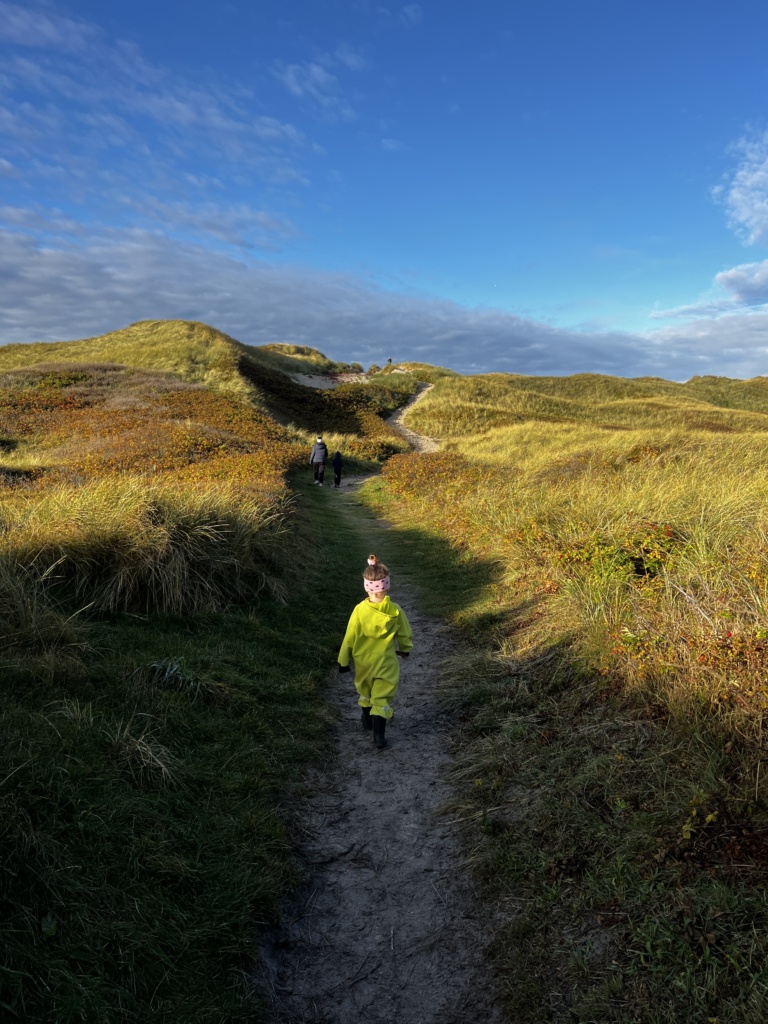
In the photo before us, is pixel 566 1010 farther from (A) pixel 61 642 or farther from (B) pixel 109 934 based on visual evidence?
(A) pixel 61 642

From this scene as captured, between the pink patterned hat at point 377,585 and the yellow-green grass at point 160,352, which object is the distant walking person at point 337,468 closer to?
the yellow-green grass at point 160,352

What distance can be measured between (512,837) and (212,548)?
17.9 ft

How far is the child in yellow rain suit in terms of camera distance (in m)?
5.49

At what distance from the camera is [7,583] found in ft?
17.5

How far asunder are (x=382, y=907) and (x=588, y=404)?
55881 mm

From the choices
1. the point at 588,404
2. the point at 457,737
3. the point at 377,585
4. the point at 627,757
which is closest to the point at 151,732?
the point at 377,585

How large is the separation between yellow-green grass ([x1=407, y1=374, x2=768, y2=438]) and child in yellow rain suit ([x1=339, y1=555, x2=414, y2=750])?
31.9 m

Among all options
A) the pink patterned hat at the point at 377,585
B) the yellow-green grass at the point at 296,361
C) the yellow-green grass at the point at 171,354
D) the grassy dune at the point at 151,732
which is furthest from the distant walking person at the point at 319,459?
the yellow-green grass at the point at 296,361

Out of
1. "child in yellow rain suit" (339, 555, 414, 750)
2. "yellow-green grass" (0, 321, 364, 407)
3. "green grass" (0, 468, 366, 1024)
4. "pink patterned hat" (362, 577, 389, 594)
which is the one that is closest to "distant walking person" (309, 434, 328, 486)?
"yellow-green grass" (0, 321, 364, 407)

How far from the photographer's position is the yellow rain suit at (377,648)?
5512mm

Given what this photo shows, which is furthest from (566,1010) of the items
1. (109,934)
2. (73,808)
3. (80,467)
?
(80,467)

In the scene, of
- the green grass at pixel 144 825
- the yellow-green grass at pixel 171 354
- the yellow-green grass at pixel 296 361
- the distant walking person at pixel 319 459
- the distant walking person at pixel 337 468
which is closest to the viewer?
the green grass at pixel 144 825

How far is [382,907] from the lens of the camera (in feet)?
12.1

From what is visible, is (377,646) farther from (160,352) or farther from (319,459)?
(160,352)
